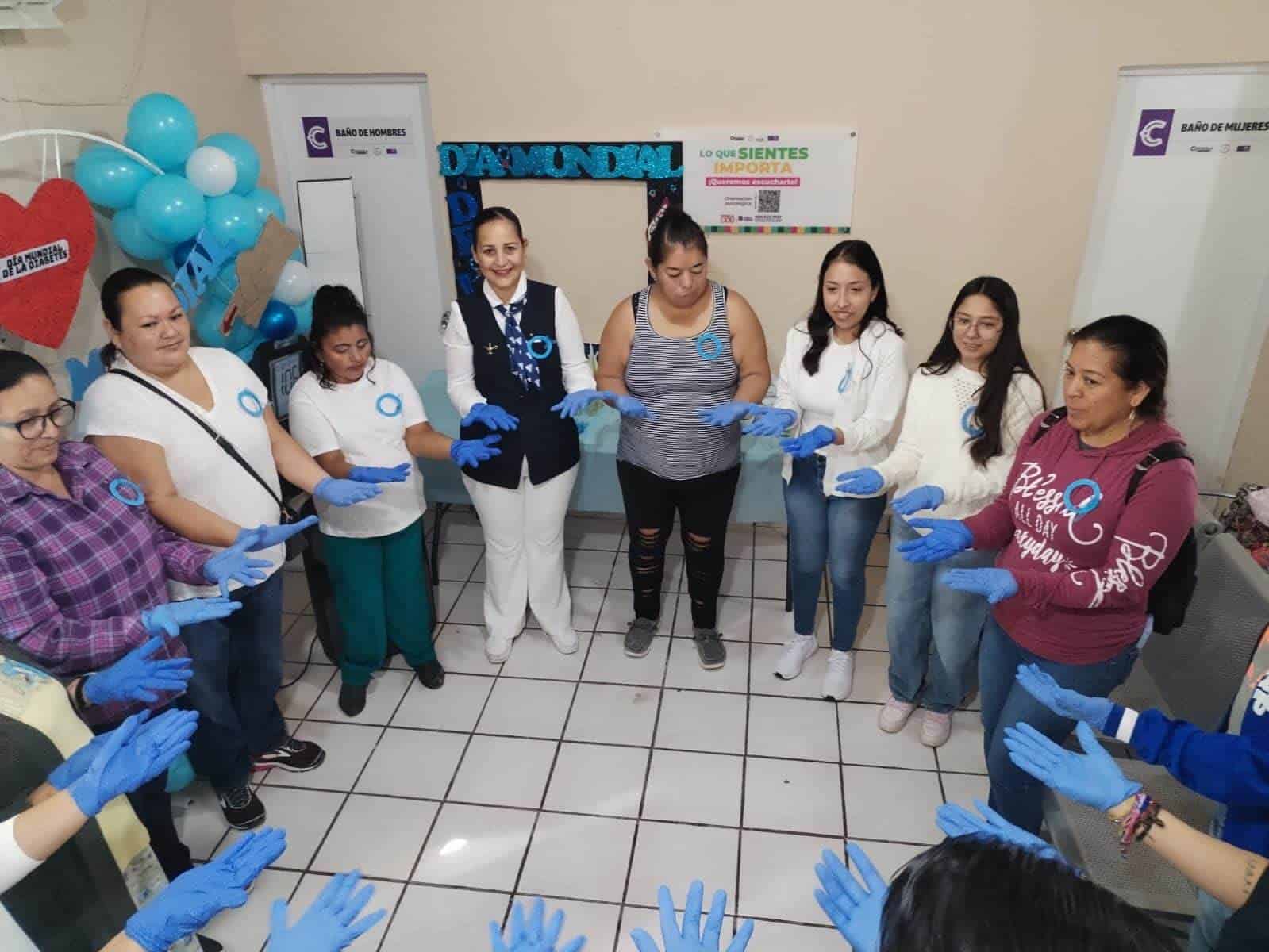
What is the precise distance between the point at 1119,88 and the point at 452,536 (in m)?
3.47

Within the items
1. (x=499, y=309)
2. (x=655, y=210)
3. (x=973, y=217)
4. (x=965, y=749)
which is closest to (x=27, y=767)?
(x=499, y=309)

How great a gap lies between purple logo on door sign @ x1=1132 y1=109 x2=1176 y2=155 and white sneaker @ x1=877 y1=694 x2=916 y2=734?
243 cm

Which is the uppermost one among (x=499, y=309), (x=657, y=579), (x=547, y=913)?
(x=499, y=309)

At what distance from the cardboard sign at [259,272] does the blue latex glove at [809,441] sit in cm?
191

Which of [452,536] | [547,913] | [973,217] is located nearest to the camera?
[547,913]

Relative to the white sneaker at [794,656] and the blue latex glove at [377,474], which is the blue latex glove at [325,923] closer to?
the blue latex glove at [377,474]

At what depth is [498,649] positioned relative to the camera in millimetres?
3295

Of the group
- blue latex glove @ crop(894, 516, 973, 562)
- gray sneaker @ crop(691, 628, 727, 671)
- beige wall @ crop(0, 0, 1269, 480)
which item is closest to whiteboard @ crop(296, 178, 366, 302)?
beige wall @ crop(0, 0, 1269, 480)

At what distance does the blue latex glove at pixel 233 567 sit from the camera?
2.15 m

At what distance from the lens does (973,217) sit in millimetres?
3617

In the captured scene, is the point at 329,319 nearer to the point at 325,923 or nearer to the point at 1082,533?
the point at 325,923

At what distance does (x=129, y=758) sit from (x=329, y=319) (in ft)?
4.74

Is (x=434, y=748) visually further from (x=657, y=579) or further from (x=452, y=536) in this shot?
(x=452, y=536)

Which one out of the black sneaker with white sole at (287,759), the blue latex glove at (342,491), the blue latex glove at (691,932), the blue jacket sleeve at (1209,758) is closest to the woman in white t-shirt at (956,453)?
the blue jacket sleeve at (1209,758)
